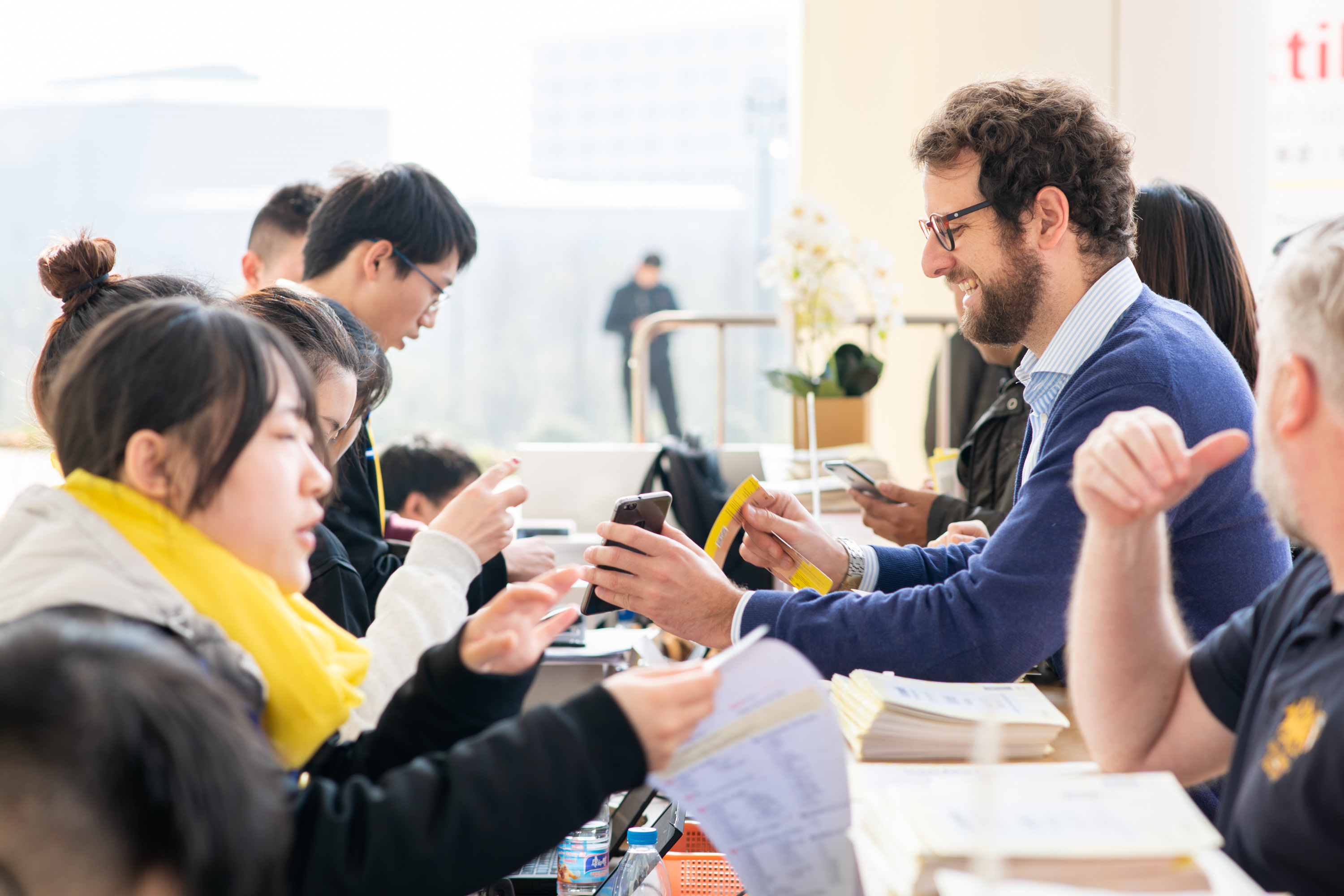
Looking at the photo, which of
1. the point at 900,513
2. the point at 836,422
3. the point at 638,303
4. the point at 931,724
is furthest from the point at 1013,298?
the point at 638,303

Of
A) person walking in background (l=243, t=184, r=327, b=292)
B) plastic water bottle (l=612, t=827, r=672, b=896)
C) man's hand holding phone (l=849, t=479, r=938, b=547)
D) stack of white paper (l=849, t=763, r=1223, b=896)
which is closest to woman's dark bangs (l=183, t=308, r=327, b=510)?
stack of white paper (l=849, t=763, r=1223, b=896)

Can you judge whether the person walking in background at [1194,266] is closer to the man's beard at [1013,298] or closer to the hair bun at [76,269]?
the man's beard at [1013,298]

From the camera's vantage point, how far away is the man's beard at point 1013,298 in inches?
68.3

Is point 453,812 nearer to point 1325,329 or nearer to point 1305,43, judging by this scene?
point 1325,329

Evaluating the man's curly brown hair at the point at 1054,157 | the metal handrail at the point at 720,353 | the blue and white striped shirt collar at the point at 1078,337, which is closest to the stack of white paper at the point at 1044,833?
the blue and white striped shirt collar at the point at 1078,337

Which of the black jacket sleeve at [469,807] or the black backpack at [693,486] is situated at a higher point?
the black jacket sleeve at [469,807]

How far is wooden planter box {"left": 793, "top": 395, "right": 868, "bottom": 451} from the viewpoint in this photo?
384 centimetres

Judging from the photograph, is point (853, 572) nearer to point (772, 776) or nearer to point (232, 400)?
point (772, 776)

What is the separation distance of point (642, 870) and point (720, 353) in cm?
302

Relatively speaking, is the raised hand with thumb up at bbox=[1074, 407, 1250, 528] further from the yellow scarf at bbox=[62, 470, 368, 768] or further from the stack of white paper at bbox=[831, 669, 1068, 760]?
the yellow scarf at bbox=[62, 470, 368, 768]

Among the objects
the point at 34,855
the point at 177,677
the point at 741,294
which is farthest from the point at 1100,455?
the point at 741,294

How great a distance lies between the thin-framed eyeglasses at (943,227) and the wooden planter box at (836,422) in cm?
193

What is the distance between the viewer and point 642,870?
151 cm

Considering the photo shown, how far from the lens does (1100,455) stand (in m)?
0.98
